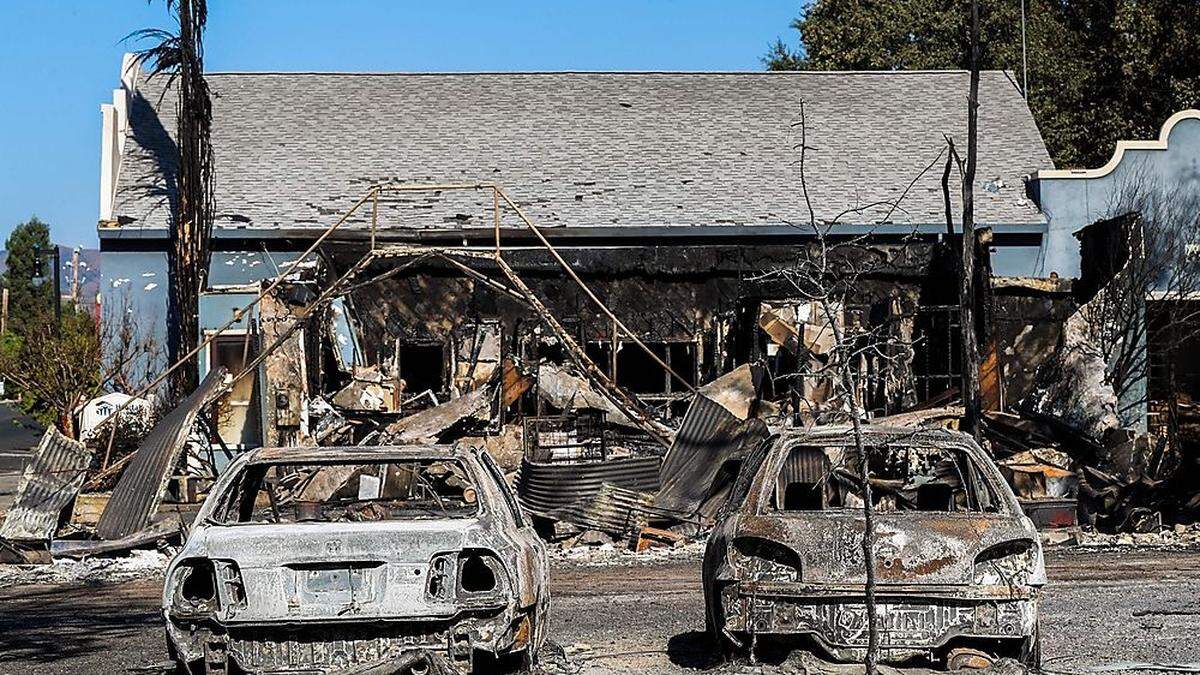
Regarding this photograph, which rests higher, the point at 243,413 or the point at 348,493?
the point at 243,413

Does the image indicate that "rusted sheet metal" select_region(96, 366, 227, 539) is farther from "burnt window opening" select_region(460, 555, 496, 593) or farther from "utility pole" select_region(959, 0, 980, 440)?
"burnt window opening" select_region(460, 555, 496, 593)

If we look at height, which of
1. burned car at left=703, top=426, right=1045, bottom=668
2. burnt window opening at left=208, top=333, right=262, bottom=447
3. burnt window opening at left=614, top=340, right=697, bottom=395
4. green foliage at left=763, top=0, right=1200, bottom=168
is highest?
green foliage at left=763, top=0, right=1200, bottom=168

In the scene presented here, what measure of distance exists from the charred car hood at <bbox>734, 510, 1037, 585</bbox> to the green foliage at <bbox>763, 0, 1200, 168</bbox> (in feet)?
103

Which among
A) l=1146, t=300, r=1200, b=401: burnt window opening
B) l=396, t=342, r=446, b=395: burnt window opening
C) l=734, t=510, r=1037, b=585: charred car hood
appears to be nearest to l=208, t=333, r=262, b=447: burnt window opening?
l=396, t=342, r=446, b=395: burnt window opening

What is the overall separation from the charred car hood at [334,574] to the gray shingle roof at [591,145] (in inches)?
669

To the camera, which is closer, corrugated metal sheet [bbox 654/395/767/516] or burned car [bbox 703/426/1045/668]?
burned car [bbox 703/426/1045/668]

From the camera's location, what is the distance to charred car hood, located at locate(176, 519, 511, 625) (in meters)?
7.62

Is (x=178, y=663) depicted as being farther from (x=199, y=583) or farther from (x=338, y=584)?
(x=338, y=584)

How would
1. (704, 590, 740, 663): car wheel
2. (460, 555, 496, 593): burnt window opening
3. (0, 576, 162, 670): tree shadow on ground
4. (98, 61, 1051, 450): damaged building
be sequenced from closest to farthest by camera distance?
(460, 555, 496, 593): burnt window opening, (704, 590, 740, 663): car wheel, (0, 576, 162, 670): tree shadow on ground, (98, 61, 1051, 450): damaged building

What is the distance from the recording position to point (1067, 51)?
4081 cm

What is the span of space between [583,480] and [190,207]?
922cm

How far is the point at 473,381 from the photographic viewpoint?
22.9m

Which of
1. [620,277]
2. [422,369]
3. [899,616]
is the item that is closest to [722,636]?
[899,616]

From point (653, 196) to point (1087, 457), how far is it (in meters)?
9.27
